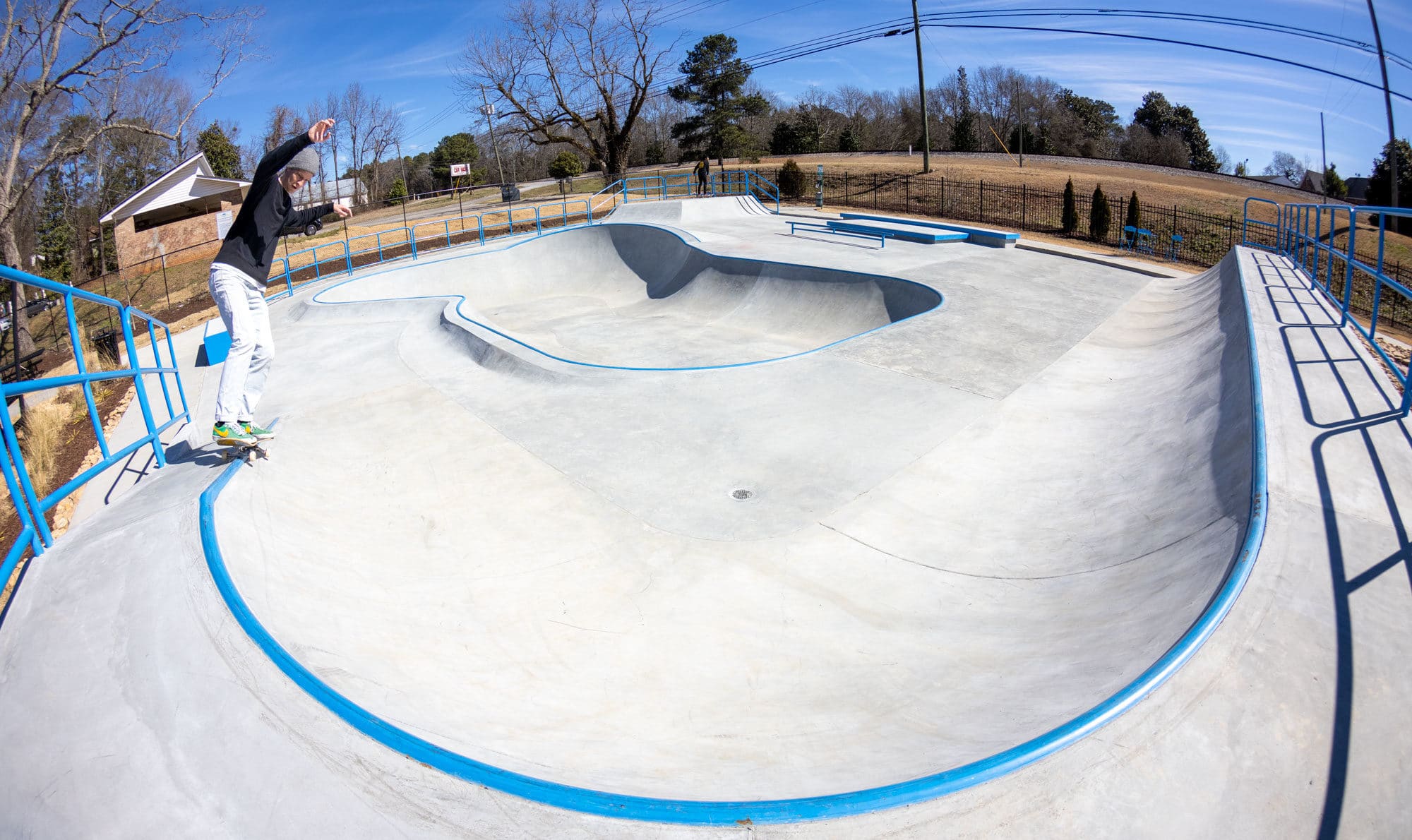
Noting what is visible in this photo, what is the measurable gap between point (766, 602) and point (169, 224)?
43.2 metres

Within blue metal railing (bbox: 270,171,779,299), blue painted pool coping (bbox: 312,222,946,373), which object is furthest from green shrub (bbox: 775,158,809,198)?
blue painted pool coping (bbox: 312,222,946,373)

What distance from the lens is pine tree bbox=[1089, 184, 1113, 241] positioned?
75.4 feet

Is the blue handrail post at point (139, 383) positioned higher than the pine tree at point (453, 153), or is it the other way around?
the pine tree at point (453, 153)

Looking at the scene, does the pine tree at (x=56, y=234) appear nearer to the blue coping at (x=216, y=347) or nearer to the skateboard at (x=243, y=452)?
the blue coping at (x=216, y=347)

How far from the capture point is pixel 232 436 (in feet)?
18.0

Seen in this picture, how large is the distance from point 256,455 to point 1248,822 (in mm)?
6577

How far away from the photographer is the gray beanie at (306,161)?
16.4ft

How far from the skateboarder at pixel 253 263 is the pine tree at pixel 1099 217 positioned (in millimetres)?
23743

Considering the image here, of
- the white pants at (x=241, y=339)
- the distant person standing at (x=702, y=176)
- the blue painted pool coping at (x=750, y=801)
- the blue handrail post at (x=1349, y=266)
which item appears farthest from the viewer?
the distant person standing at (x=702, y=176)

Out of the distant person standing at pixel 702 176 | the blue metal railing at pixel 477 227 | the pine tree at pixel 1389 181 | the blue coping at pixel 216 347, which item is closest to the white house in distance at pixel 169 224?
the blue metal railing at pixel 477 227

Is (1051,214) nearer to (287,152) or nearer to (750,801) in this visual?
(287,152)

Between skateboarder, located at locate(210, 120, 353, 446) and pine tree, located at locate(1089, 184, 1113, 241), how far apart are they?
2374cm

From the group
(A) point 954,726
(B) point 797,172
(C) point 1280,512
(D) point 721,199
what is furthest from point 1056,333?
(B) point 797,172

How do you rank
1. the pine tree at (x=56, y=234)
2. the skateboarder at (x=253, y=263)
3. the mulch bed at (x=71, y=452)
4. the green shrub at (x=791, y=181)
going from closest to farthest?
the skateboarder at (x=253, y=263) → the mulch bed at (x=71, y=452) → the green shrub at (x=791, y=181) → the pine tree at (x=56, y=234)
